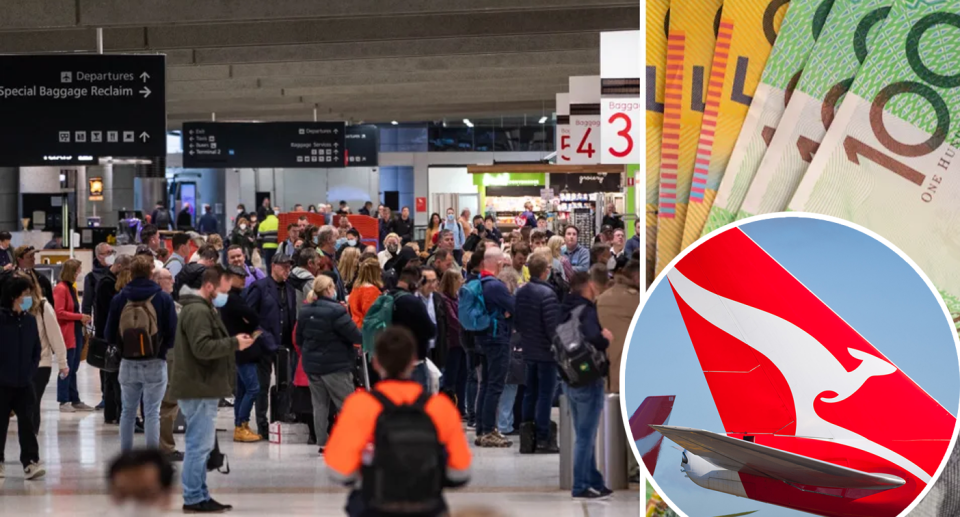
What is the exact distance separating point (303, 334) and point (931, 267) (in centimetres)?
483

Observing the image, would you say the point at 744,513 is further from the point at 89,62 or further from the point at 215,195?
the point at 215,195

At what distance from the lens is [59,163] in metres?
11.5

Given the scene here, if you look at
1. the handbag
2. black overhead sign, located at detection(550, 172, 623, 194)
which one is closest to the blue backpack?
the handbag

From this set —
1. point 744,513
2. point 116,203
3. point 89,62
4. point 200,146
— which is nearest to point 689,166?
point 744,513

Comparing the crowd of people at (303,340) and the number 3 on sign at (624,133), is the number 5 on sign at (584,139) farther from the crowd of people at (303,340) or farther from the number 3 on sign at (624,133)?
the number 3 on sign at (624,133)

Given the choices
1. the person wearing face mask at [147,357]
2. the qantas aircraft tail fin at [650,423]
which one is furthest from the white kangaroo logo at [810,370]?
the person wearing face mask at [147,357]

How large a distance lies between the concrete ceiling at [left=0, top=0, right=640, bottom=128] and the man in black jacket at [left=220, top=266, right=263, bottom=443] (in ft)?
12.8

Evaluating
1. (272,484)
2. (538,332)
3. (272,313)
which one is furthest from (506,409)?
(272,484)

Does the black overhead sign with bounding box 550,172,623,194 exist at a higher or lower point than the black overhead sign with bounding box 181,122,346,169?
lower

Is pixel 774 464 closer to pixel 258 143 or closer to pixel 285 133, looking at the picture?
pixel 285 133

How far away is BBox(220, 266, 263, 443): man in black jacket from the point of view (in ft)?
29.0

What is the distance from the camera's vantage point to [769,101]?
533 centimetres

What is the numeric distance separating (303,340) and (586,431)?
2401 mm

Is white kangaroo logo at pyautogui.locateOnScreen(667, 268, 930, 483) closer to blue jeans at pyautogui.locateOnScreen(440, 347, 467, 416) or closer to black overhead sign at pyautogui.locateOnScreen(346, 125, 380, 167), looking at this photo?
blue jeans at pyautogui.locateOnScreen(440, 347, 467, 416)
